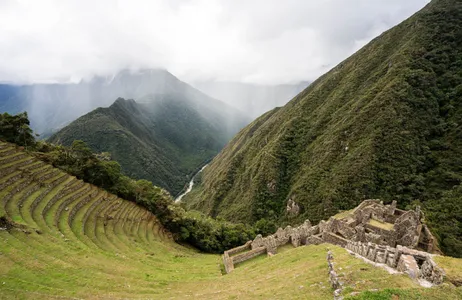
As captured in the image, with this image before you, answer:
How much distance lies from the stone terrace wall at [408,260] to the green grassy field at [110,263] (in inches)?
29.1

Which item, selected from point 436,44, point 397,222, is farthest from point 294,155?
point 397,222

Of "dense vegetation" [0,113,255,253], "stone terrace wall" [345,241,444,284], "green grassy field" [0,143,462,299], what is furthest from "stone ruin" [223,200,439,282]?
"dense vegetation" [0,113,255,253]

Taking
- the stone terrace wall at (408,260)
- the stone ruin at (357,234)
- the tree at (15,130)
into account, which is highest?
the tree at (15,130)

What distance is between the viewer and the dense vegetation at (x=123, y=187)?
45.0 m

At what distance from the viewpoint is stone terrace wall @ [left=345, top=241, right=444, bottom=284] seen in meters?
11.5

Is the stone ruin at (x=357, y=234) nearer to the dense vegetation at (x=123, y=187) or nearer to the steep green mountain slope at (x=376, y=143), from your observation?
the dense vegetation at (x=123, y=187)

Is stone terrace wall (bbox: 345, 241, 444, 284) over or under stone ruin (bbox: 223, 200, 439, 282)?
over

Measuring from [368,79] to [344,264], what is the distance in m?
158

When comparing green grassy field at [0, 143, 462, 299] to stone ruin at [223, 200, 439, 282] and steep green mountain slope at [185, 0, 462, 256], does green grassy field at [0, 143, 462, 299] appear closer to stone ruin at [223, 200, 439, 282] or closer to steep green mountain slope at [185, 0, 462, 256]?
stone ruin at [223, 200, 439, 282]

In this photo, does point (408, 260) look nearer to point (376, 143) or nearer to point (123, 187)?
point (123, 187)

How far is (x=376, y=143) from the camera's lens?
4060 inches

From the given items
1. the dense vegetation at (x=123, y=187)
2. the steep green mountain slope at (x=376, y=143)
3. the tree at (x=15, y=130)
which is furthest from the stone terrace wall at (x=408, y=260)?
the tree at (x=15, y=130)

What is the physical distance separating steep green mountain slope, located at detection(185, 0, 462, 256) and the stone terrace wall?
3833 cm

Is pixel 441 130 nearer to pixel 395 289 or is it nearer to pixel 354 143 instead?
pixel 354 143
